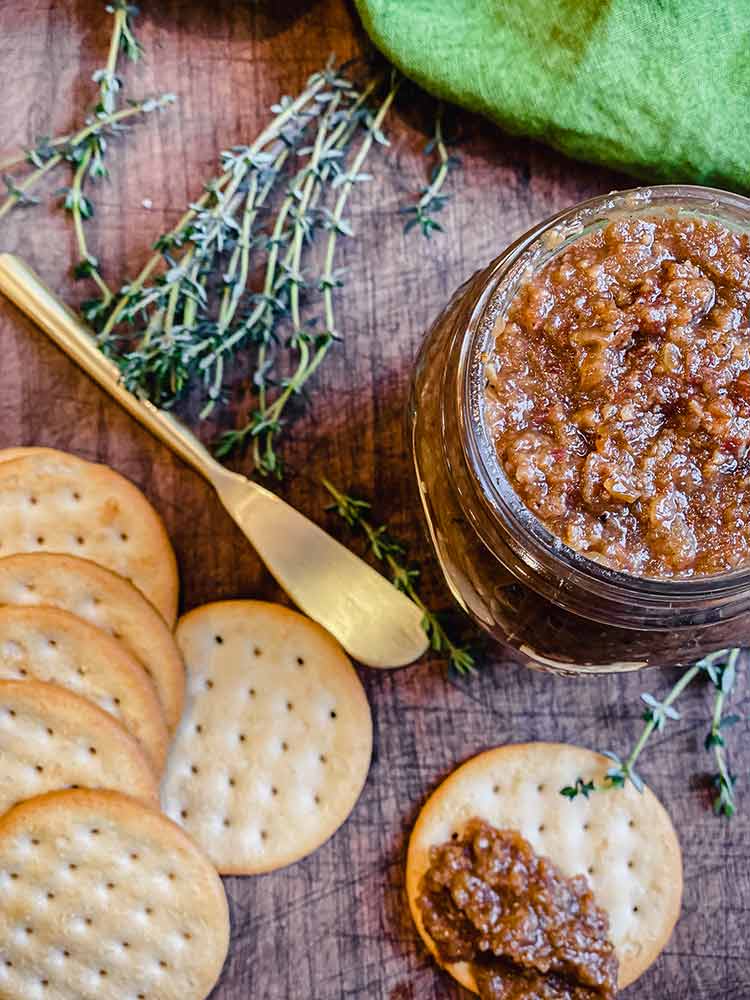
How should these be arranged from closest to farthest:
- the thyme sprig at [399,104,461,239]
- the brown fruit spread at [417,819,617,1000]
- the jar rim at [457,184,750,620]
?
the jar rim at [457,184,750,620]
the brown fruit spread at [417,819,617,1000]
the thyme sprig at [399,104,461,239]

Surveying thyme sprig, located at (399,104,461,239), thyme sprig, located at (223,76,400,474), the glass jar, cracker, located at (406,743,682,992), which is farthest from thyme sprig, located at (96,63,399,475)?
cracker, located at (406,743,682,992)

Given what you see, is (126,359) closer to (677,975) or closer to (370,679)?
(370,679)

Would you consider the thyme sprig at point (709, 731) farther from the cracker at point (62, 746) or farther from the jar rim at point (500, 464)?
the cracker at point (62, 746)

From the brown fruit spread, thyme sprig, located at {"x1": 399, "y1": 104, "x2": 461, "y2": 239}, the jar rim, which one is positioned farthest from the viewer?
thyme sprig, located at {"x1": 399, "y1": 104, "x2": 461, "y2": 239}

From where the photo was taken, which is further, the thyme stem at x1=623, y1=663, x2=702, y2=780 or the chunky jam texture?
the thyme stem at x1=623, y1=663, x2=702, y2=780

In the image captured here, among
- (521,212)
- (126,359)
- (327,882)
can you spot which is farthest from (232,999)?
(521,212)

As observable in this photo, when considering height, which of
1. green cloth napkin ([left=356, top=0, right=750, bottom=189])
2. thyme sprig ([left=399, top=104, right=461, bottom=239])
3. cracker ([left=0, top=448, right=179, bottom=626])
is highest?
green cloth napkin ([left=356, top=0, right=750, bottom=189])

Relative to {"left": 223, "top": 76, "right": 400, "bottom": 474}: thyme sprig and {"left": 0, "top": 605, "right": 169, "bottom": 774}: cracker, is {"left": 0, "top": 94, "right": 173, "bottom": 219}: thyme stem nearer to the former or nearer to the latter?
{"left": 223, "top": 76, "right": 400, "bottom": 474}: thyme sprig
